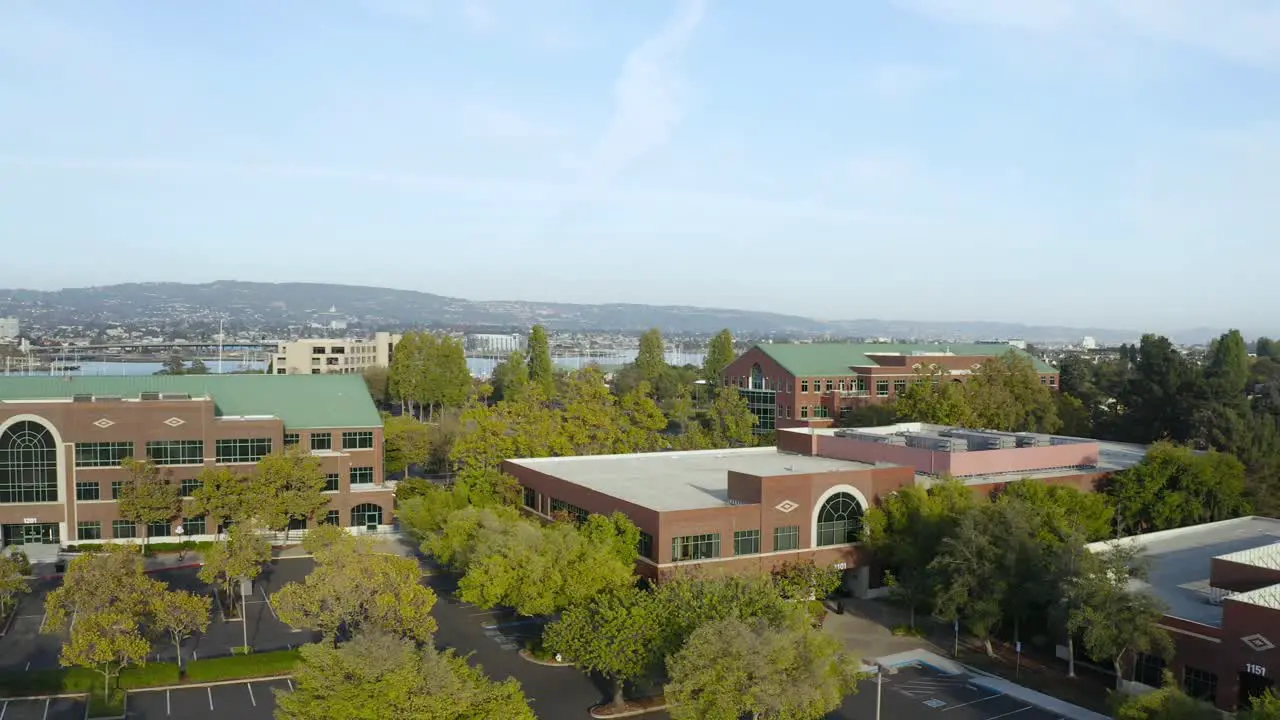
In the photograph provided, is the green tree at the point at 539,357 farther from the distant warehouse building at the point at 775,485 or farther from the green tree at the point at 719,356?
the distant warehouse building at the point at 775,485

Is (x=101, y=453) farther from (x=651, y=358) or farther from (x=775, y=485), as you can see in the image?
(x=651, y=358)

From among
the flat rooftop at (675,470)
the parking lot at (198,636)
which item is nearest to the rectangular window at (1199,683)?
the flat rooftop at (675,470)

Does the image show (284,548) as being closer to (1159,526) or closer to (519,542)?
(519,542)

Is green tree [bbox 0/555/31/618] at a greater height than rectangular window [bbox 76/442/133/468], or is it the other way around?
rectangular window [bbox 76/442/133/468]

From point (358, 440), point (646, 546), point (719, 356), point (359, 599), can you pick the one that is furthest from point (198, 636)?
point (719, 356)

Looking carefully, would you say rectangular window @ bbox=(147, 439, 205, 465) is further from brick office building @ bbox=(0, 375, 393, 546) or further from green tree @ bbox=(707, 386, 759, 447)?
green tree @ bbox=(707, 386, 759, 447)

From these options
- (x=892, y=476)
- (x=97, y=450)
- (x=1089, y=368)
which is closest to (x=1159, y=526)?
(x=892, y=476)

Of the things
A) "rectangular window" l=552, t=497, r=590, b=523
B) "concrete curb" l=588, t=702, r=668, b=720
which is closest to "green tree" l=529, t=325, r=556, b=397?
"rectangular window" l=552, t=497, r=590, b=523
